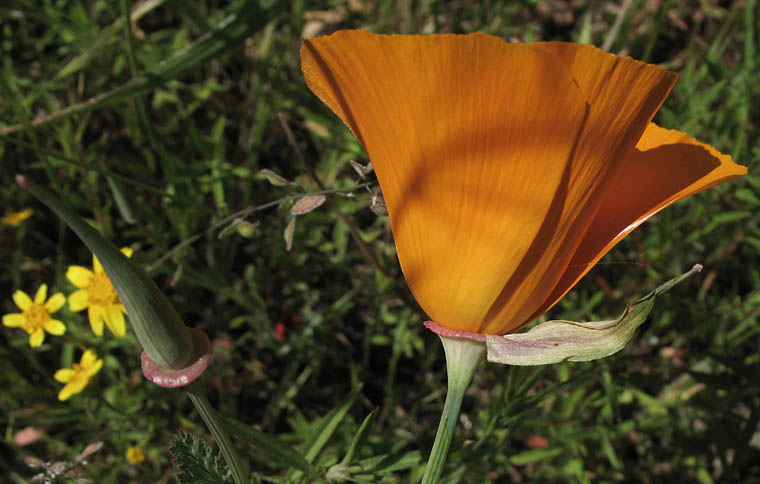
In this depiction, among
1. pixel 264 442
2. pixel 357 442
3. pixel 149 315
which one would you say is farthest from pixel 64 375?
pixel 149 315

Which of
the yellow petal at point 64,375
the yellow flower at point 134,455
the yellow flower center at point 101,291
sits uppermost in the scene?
the yellow flower center at point 101,291

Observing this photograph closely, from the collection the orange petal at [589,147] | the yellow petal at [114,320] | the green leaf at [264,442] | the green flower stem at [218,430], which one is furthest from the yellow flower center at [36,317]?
the orange petal at [589,147]

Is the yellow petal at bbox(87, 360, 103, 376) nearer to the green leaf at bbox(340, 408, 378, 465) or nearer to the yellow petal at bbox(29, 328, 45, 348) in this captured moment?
the yellow petal at bbox(29, 328, 45, 348)

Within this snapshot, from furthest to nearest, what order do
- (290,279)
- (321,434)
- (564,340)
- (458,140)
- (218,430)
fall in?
(290,279) < (321,434) < (218,430) < (564,340) < (458,140)

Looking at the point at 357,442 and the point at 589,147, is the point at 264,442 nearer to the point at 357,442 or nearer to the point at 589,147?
the point at 357,442

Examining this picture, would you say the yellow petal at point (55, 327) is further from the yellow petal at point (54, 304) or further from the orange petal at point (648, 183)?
the orange petal at point (648, 183)

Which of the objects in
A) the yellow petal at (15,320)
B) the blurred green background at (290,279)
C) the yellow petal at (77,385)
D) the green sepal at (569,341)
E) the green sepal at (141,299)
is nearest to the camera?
the green sepal at (141,299)

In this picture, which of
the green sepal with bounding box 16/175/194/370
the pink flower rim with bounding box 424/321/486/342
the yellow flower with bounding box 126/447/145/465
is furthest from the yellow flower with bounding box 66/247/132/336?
the pink flower rim with bounding box 424/321/486/342
